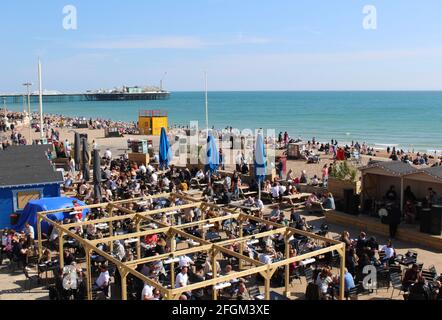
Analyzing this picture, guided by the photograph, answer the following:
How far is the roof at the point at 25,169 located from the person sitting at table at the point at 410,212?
11.2m

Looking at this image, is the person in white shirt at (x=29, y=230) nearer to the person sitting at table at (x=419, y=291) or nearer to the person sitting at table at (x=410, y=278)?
the person sitting at table at (x=410, y=278)

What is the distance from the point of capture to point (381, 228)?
14867 millimetres

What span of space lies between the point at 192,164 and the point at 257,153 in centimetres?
742

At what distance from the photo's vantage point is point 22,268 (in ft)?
39.7

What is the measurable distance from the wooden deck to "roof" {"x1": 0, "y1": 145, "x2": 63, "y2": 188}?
30.6 feet

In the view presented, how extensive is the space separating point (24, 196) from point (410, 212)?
12.4 m

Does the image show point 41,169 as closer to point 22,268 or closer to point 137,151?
point 22,268

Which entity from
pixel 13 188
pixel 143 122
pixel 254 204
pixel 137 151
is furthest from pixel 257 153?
pixel 143 122

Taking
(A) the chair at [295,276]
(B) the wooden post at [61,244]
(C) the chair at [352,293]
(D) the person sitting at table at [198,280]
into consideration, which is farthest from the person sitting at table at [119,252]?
(C) the chair at [352,293]

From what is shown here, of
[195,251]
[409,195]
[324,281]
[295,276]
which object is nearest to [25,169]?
[195,251]

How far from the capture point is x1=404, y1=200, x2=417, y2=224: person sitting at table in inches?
584

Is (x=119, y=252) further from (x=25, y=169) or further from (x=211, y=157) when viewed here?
(x=211, y=157)

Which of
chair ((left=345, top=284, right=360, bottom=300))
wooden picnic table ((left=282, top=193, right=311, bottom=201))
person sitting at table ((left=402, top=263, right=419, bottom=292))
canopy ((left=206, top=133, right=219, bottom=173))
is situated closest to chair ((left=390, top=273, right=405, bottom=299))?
person sitting at table ((left=402, top=263, right=419, bottom=292))

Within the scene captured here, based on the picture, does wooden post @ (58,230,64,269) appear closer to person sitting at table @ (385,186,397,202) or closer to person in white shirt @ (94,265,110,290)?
person in white shirt @ (94,265,110,290)
